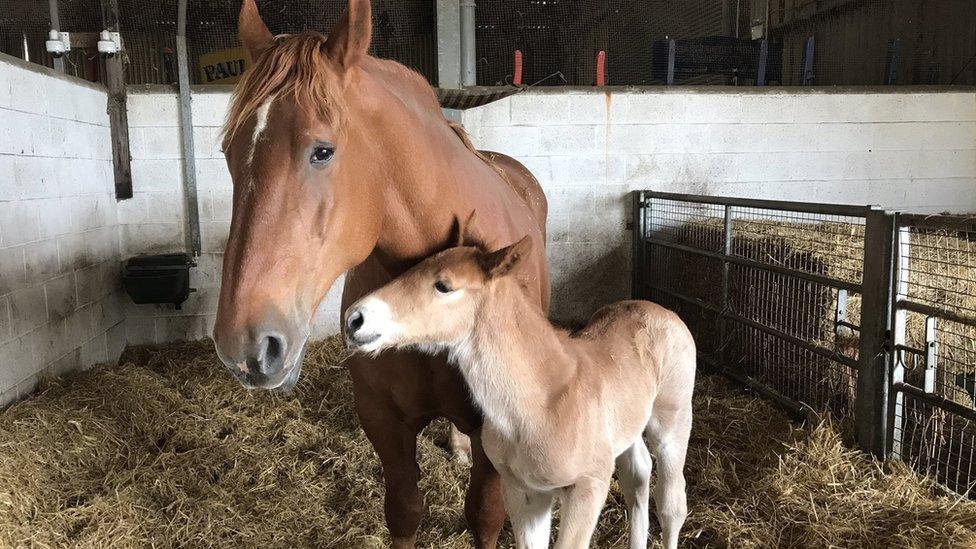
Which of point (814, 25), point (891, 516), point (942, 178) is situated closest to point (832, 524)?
point (891, 516)

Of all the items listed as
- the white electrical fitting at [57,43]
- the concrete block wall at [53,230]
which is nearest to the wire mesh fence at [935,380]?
the concrete block wall at [53,230]

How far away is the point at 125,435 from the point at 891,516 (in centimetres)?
360

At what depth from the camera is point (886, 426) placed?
299cm

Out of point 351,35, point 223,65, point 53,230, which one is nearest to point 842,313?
point 351,35

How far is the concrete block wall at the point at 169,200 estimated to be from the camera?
16.3 ft

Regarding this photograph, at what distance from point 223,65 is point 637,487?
697 centimetres

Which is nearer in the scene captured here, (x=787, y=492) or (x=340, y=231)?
(x=340, y=231)

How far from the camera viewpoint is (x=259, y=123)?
131 centimetres

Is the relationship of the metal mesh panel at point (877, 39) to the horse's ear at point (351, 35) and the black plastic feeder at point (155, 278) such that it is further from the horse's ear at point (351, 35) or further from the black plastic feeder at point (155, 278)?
the horse's ear at point (351, 35)

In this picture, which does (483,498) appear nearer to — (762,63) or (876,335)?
(876,335)

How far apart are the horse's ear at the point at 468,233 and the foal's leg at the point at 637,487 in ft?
3.39

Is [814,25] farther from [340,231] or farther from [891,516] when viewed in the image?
[340,231]

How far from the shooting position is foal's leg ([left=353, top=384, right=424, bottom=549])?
2.09 meters

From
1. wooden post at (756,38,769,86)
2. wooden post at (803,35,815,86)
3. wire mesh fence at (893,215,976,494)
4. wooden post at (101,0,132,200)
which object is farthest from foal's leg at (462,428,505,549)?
wooden post at (803,35,815,86)
